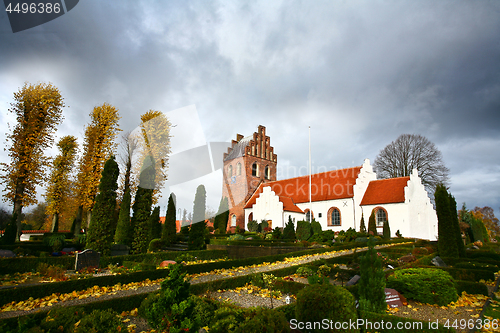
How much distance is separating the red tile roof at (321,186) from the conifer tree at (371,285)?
23.7m

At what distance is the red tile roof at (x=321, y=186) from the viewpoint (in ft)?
92.5

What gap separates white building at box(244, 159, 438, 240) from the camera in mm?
24344

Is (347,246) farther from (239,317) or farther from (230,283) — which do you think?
(239,317)

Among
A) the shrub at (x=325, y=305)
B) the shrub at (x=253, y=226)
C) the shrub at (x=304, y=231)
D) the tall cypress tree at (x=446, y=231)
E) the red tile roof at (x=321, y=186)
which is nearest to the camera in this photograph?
the shrub at (x=325, y=305)

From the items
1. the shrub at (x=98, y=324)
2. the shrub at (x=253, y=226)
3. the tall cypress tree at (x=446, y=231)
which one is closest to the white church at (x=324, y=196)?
the shrub at (x=253, y=226)

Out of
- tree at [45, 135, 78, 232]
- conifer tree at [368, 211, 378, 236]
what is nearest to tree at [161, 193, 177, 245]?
tree at [45, 135, 78, 232]

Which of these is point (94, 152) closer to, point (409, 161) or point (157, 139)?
point (157, 139)

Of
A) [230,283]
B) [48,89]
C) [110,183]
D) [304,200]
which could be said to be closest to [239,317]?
[230,283]

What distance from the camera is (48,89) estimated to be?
63.8 feet

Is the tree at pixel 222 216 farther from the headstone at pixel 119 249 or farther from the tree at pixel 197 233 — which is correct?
the headstone at pixel 119 249

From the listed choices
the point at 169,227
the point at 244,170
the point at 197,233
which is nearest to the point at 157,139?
the point at 169,227

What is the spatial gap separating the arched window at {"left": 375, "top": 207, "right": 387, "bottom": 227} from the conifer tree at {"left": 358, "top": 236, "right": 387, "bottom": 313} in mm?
22852

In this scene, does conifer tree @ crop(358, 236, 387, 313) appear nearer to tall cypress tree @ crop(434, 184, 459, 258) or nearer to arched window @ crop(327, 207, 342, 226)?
tall cypress tree @ crop(434, 184, 459, 258)

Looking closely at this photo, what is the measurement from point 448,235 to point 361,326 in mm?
9542
